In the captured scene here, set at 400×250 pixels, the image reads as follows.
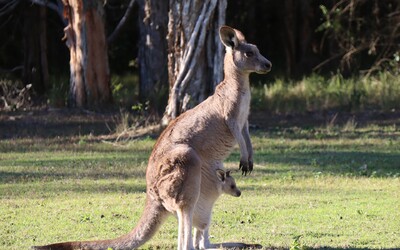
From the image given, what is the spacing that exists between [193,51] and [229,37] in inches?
299

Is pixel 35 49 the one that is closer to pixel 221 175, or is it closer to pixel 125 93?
pixel 125 93

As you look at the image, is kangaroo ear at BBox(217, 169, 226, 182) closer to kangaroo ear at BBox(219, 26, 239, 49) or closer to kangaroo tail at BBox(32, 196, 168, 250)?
kangaroo tail at BBox(32, 196, 168, 250)

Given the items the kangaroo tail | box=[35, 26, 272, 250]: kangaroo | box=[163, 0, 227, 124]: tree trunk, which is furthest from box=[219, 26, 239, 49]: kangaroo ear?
box=[163, 0, 227, 124]: tree trunk

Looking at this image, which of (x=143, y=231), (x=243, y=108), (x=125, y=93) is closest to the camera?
(x=143, y=231)

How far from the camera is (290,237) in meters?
8.82

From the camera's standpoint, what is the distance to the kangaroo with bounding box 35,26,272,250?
7.47m

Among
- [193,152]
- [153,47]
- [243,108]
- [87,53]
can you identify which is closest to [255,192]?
[243,108]

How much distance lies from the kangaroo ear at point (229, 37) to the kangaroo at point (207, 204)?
1.23 meters

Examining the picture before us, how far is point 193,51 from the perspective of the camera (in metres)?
16.2

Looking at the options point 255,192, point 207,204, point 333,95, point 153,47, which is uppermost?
point 207,204

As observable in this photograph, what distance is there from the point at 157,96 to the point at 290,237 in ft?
33.5

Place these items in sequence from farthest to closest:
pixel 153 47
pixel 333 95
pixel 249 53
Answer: pixel 153 47 → pixel 333 95 → pixel 249 53

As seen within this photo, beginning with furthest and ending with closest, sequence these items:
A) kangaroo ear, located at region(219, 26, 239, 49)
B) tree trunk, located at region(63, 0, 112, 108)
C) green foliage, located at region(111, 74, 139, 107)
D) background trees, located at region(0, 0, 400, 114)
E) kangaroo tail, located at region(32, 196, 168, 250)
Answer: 1. green foliage, located at region(111, 74, 139, 107)
2. tree trunk, located at region(63, 0, 112, 108)
3. background trees, located at region(0, 0, 400, 114)
4. kangaroo ear, located at region(219, 26, 239, 49)
5. kangaroo tail, located at region(32, 196, 168, 250)

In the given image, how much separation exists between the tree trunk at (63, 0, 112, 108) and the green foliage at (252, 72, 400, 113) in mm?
3078
